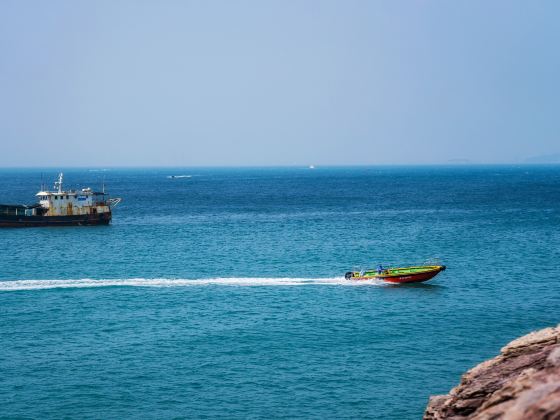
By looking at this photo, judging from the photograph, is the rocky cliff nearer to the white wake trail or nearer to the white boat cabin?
the white wake trail

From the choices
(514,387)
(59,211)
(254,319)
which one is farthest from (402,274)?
(59,211)

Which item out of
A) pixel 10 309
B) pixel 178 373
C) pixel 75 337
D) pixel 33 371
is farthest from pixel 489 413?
pixel 10 309

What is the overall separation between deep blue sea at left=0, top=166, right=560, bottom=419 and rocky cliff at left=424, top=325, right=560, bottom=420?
1754 centimetres

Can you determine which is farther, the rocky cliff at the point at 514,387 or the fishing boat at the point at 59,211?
the fishing boat at the point at 59,211

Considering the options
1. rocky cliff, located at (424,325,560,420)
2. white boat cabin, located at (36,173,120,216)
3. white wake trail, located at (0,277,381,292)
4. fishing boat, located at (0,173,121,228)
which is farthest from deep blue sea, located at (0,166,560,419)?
rocky cliff, located at (424,325,560,420)

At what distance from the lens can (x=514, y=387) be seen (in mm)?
13773

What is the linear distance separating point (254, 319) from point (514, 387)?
3820 cm

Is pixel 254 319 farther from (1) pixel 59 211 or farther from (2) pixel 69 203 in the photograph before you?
(2) pixel 69 203

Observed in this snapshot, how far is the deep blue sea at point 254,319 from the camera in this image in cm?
3653

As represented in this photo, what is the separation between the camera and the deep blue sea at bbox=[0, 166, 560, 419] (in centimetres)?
3653

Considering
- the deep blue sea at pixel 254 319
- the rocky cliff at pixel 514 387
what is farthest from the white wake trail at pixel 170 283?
the rocky cliff at pixel 514 387

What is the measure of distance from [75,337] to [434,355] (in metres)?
25.1

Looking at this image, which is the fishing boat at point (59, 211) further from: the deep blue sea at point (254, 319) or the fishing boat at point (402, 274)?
the fishing boat at point (402, 274)

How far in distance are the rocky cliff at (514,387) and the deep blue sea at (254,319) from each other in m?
17.5
